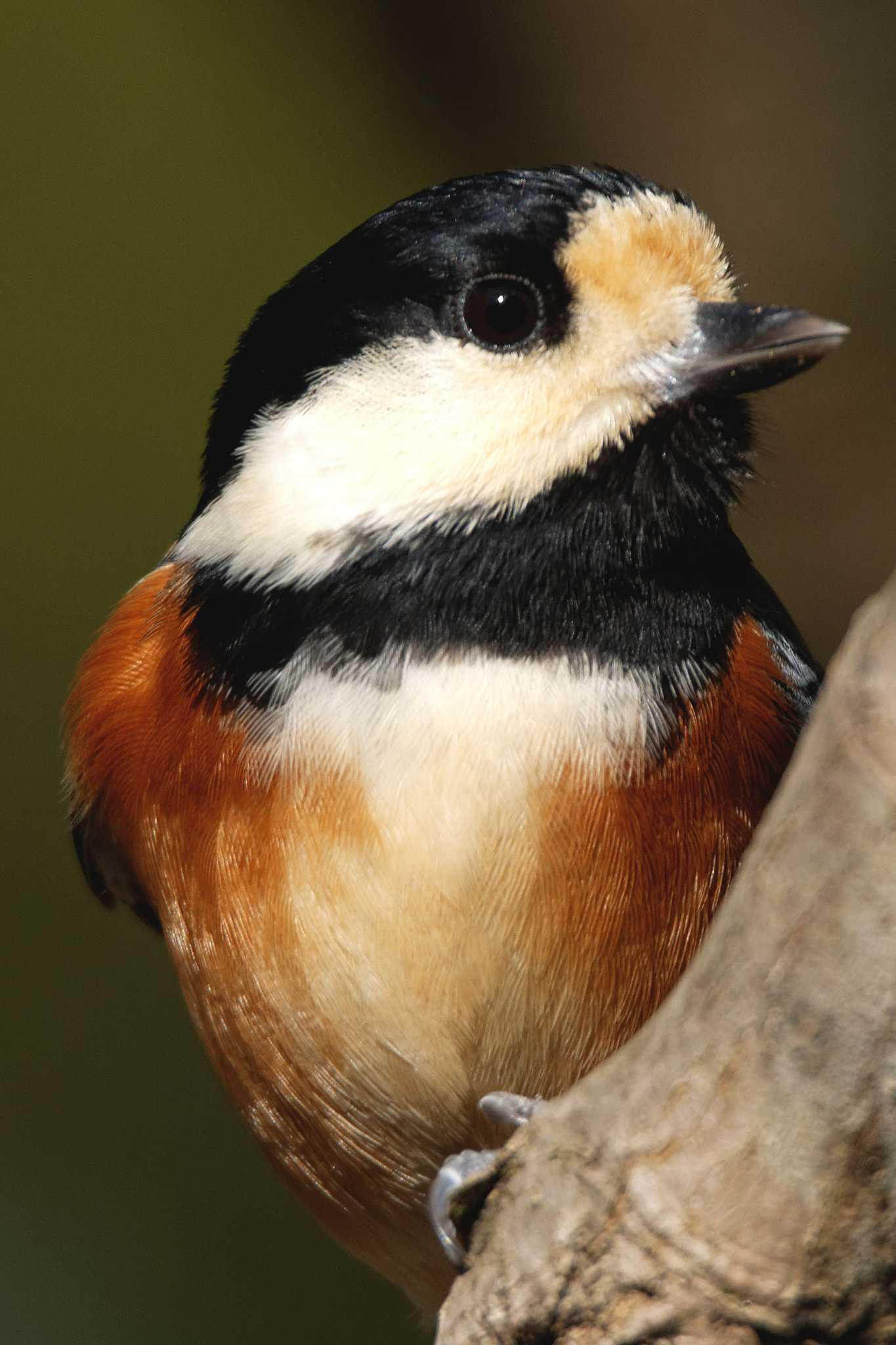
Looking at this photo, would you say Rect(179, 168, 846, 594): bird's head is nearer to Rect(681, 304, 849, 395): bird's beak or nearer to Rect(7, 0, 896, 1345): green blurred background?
Rect(681, 304, 849, 395): bird's beak

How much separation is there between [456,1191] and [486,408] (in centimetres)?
94

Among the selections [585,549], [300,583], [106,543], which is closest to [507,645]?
[585,549]

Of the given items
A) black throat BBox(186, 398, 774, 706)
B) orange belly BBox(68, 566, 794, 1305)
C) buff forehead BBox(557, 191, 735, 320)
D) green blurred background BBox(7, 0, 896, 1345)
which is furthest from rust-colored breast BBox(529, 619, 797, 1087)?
green blurred background BBox(7, 0, 896, 1345)

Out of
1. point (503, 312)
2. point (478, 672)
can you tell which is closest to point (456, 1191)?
point (478, 672)

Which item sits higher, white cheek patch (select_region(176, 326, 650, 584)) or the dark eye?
the dark eye

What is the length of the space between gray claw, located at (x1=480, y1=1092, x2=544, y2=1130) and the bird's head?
0.71 metres

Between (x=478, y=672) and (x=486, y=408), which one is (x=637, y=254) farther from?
(x=478, y=672)

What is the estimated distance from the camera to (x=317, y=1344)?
4.79m

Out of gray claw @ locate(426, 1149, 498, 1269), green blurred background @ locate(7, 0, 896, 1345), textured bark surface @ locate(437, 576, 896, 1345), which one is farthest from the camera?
green blurred background @ locate(7, 0, 896, 1345)

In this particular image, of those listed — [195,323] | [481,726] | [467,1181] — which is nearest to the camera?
[467,1181]

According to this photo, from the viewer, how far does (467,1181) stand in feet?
5.94

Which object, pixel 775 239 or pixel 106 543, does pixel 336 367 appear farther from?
pixel 775 239

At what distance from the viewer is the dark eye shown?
2125 millimetres

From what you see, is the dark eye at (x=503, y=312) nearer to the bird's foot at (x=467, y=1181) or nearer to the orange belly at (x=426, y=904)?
the orange belly at (x=426, y=904)
